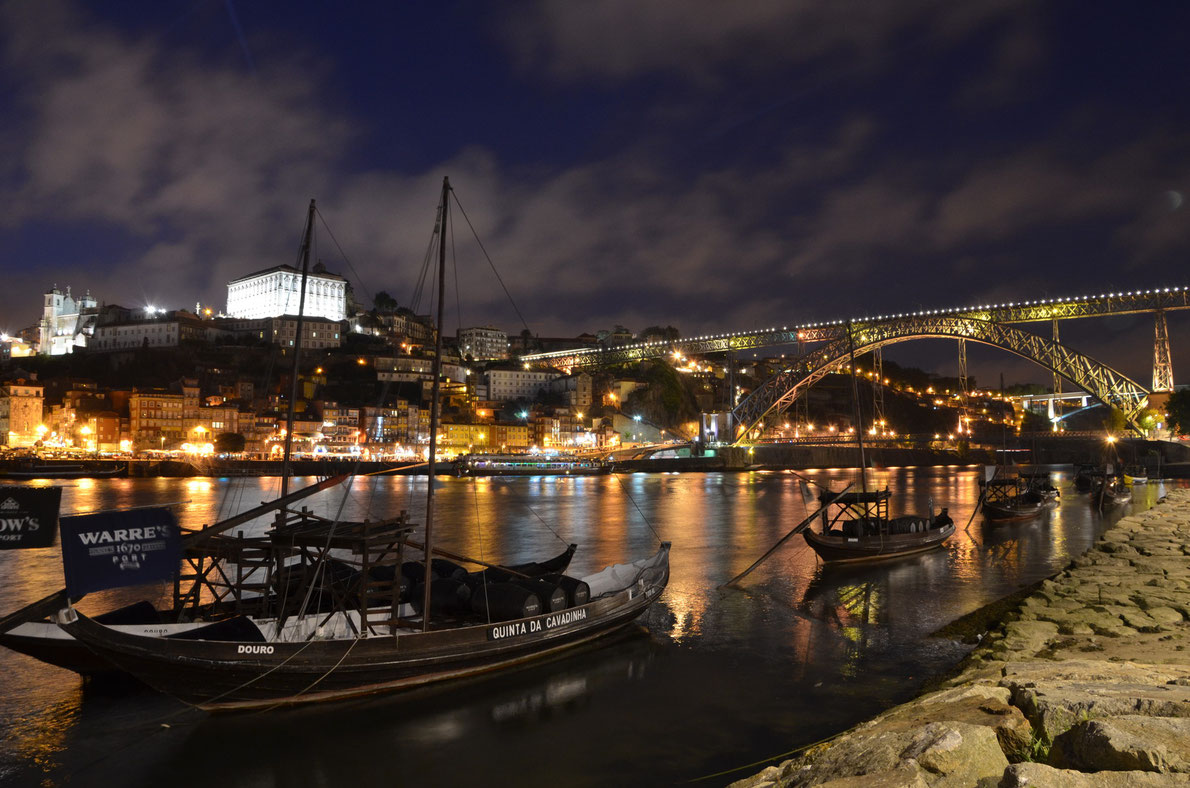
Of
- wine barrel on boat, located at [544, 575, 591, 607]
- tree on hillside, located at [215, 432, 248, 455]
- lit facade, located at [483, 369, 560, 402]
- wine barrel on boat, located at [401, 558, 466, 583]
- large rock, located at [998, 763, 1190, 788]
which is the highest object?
lit facade, located at [483, 369, 560, 402]

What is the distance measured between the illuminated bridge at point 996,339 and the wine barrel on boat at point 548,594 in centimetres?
2969

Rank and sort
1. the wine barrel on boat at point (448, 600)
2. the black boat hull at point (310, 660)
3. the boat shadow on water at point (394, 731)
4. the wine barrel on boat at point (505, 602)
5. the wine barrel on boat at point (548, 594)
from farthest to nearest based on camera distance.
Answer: the wine barrel on boat at point (548, 594) < the wine barrel on boat at point (448, 600) < the wine barrel on boat at point (505, 602) < the black boat hull at point (310, 660) < the boat shadow on water at point (394, 731)

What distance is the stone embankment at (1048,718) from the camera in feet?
12.9

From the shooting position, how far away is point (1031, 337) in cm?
5344

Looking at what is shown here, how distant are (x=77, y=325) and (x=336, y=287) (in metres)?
35.0

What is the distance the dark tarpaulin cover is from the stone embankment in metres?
6.95

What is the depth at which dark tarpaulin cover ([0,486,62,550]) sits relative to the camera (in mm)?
7262

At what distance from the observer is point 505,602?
10109mm

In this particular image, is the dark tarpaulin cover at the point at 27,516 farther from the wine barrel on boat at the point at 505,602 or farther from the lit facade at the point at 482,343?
the lit facade at the point at 482,343

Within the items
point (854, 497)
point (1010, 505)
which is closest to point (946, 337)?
point (1010, 505)

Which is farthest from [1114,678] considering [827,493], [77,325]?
[77,325]

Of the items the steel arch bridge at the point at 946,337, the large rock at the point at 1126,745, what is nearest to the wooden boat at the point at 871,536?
the large rock at the point at 1126,745

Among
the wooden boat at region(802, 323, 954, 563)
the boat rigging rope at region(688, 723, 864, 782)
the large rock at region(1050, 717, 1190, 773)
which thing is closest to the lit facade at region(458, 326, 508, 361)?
the wooden boat at region(802, 323, 954, 563)

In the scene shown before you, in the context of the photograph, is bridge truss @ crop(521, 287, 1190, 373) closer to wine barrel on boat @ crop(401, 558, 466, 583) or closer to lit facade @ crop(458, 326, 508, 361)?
lit facade @ crop(458, 326, 508, 361)
